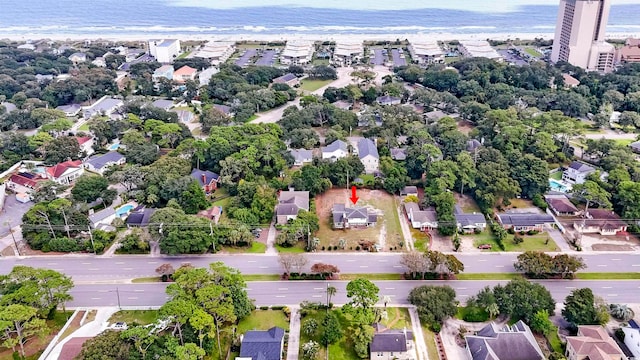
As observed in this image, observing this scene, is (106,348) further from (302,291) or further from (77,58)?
(77,58)

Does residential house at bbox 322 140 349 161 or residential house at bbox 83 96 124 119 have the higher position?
residential house at bbox 83 96 124 119

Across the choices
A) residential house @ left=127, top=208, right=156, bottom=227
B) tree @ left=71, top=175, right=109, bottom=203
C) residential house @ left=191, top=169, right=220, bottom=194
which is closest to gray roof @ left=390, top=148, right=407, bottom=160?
residential house @ left=191, top=169, right=220, bottom=194

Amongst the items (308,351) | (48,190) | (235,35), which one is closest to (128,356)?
(308,351)

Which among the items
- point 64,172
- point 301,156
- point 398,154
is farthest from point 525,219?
point 64,172

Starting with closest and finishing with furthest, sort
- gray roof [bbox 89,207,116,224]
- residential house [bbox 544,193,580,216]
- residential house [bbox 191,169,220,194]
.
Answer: gray roof [bbox 89,207,116,224] < residential house [bbox 544,193,580,216] < residential house [bbox 191,169,220,194]

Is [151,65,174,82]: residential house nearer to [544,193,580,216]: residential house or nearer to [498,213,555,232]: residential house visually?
[498,213,555,232]: residential house

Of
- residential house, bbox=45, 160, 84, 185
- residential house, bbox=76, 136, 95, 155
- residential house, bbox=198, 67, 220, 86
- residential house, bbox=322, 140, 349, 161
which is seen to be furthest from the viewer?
residential house, bbox=198, 67, 220, 86
